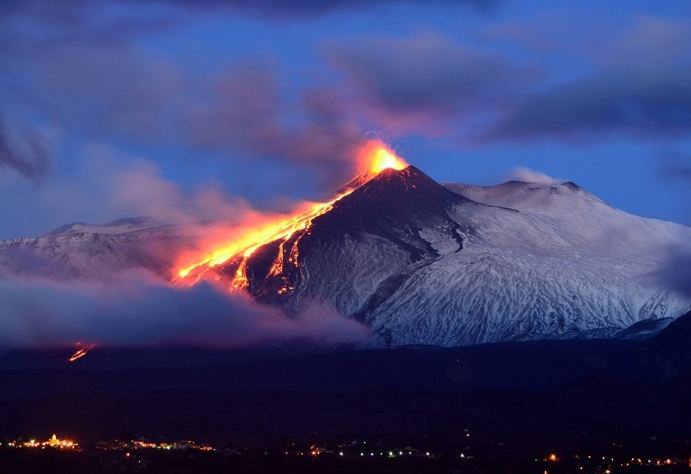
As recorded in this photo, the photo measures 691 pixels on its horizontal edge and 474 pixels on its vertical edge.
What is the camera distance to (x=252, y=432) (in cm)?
16875

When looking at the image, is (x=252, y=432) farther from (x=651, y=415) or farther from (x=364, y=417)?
(x=651, y=415)

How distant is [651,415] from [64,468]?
56174mm

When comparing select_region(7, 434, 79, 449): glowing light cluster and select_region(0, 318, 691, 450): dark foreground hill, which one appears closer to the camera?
select_region(7, 434, 79, 449): glowing light cluster

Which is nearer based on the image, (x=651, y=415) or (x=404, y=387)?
(x=651, y=415)

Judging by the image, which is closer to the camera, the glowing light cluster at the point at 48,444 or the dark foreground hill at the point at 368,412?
the glowing light cluster at the point at 48,444

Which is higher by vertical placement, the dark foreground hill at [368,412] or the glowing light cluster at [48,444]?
the dark foreground hill at [368,412]

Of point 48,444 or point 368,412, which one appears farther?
point 368,412

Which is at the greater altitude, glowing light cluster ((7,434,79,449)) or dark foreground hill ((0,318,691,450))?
dark foreground hill ((0,318,691,450))

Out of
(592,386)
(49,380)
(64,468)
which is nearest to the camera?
(64,468)

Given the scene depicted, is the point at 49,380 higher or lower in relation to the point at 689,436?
higher

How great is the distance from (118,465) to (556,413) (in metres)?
43.0

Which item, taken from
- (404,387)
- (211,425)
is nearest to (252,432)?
(211,425)

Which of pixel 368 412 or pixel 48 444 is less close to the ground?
pixel 368 412

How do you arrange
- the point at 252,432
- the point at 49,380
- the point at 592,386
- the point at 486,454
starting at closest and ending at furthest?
the point at 486,454 < the point at 252,432 < the point at 592,386 < the point at 49,380
